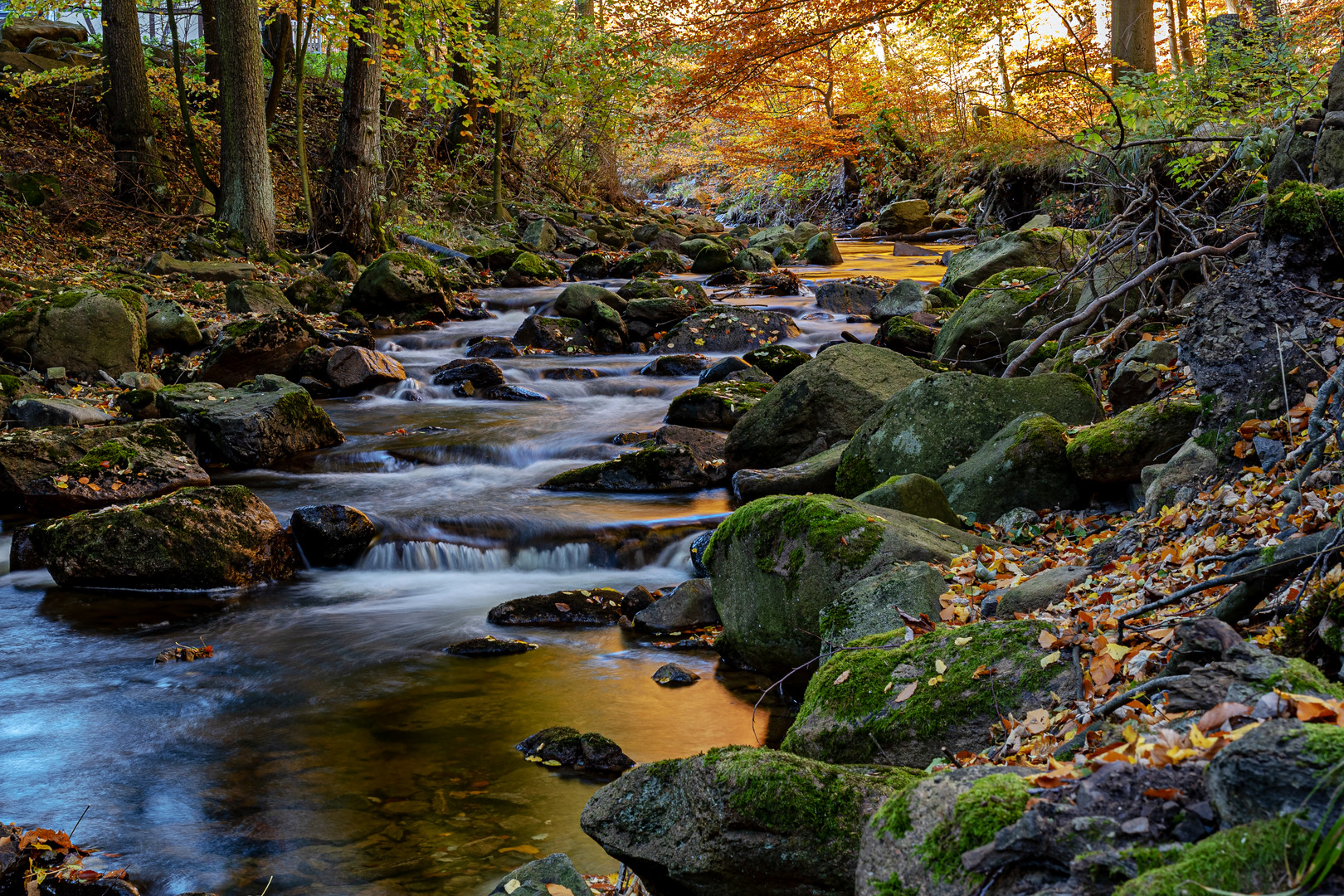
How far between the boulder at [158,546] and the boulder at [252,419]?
262cm

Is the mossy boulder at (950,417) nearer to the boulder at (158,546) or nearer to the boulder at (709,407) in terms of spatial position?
the boulder at (709,407)

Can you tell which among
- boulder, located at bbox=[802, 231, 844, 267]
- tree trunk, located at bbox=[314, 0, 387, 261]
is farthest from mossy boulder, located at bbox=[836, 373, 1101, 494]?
boulder, located at bbox=[802, 231, 844, 267]

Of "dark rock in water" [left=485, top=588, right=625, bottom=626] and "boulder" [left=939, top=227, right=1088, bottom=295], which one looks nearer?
"dark rock in water" [left=485, top=588, right=625, bottom=626]

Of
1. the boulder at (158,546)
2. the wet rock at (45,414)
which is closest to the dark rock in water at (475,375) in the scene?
the wet rock at (45,414)

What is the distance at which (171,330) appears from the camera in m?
12.5

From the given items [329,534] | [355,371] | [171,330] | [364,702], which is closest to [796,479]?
[364,702]

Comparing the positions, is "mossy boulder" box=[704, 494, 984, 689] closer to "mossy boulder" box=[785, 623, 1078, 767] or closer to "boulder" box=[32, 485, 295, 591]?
"mossy boulder" box=[785, 623, 1078, 767]

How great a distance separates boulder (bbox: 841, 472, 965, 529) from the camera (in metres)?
5.86

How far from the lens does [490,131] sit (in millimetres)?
23562

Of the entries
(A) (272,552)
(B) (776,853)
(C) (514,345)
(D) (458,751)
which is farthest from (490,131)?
(B) (776,853)

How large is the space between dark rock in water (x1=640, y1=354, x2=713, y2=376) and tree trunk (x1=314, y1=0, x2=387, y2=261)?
7.17 metres

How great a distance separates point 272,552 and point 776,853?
5.97 metres

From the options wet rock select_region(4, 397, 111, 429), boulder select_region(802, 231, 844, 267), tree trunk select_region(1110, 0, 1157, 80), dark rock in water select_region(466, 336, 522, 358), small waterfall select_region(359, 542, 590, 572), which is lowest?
small waterfall select_region(359, 542, 590, 572)

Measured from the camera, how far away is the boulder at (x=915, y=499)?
19.2 feet
